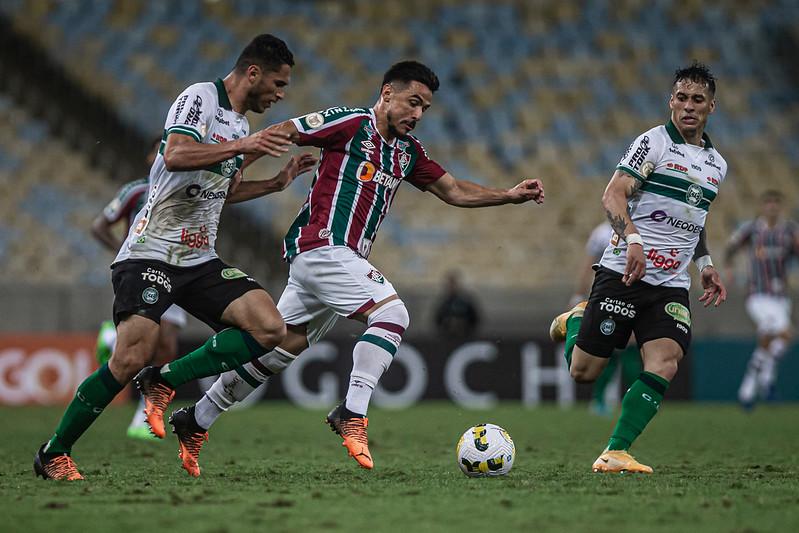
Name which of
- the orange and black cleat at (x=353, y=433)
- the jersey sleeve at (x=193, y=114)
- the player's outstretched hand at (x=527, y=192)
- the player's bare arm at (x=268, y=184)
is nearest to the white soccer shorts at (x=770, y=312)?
the player's outstretched hand at (x=527, y=192)

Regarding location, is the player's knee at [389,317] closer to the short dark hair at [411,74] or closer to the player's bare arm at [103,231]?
the short dark hair at [411,74]

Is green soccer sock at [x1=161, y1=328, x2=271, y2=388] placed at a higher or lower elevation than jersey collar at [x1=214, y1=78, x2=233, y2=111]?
lower

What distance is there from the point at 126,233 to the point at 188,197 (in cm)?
354

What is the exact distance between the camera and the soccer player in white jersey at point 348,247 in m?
6.77

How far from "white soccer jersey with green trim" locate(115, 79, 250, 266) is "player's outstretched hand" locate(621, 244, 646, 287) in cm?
223

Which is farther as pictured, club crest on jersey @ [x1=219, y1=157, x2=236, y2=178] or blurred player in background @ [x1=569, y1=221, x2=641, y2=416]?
blurred player in background @ [x1=569, y1=221, x2=641, y2=416]

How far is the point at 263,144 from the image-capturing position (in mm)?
6102

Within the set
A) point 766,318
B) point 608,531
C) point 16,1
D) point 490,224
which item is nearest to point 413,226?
point 490,224

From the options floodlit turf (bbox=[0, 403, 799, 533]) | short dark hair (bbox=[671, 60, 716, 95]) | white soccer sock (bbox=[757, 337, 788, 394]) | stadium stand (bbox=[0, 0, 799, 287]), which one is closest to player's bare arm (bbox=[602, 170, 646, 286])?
short dark hair (bbox=[671, 60, 716, 95])

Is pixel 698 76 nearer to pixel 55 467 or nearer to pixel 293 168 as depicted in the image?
pixel 293 168

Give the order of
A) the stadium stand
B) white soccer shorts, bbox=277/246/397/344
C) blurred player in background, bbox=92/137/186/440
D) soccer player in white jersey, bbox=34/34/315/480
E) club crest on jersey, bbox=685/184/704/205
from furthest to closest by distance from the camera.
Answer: the stadium stand
blurred player in background, bbox=92/137/186/440
club crest on jersey, bbox=685/184/704/205
white soccer shorts, bbox=277/246/397/344
soccer player in white jersey, bbox=34/34/315/480

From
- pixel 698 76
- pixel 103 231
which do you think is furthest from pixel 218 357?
pixel 103 231

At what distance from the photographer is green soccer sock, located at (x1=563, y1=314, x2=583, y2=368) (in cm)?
738

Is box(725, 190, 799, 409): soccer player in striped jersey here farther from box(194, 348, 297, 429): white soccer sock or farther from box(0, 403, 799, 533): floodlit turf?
box(194, 348, 297, 429): white soccer sock
